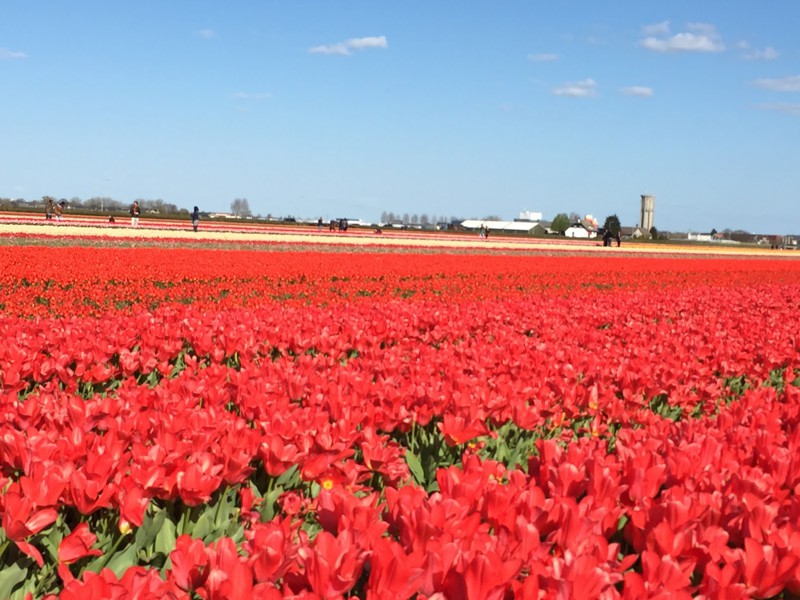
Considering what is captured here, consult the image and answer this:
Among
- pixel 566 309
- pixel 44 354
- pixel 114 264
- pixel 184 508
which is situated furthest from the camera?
pixel 114 264

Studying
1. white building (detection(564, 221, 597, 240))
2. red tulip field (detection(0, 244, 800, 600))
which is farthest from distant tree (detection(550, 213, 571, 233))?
red tulip field (detection(0, 244, 800, 600))

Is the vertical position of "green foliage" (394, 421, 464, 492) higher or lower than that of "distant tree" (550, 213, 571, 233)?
lower

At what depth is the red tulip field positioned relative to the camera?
6.98ft

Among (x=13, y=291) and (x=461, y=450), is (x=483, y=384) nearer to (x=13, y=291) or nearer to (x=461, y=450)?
(x=461, y=450)

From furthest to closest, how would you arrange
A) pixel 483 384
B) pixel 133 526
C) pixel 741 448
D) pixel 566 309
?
pixel 566 309 < pixel 483 384 < pixel 741 448 < pixel 133 526

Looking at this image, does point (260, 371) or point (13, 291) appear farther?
point (13, 291)

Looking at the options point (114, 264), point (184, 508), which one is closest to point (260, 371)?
point (184, 508)

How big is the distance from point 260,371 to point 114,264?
13.3 meters

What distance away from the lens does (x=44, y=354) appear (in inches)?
222

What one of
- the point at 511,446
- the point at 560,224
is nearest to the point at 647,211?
the point at 560,224

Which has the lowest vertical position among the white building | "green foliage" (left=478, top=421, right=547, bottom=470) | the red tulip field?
"green foliage" (left=478, top=421, right=547, bottom=470)

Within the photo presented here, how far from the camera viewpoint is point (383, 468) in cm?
320

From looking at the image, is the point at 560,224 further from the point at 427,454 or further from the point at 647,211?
the point at 427,454

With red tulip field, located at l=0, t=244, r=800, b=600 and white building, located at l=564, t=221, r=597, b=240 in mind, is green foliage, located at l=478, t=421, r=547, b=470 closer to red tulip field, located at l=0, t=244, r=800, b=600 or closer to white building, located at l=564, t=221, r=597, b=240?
red tulip field, located at l=0, t=244, r=800, b=600
